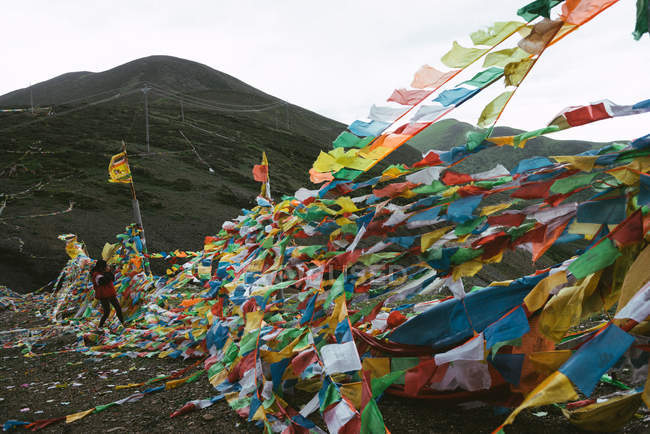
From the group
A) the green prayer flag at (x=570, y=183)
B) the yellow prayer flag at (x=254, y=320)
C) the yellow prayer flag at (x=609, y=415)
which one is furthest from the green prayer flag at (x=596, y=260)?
the yellow prayer flag at (x=254, y=320)

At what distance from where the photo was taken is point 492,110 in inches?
70.1

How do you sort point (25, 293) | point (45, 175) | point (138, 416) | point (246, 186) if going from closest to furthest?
point (138, 416) < point (25, 293) < point (45, 175) < point (246, 186)

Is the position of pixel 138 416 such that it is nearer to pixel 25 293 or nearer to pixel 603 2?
pixel 603 2

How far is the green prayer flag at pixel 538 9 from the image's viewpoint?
1493mm

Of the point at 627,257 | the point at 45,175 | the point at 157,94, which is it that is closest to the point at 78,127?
the point at 45,175

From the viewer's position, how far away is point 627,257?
56.9 inches

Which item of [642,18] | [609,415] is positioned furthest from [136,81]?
[609,415]

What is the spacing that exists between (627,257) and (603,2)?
0.86m

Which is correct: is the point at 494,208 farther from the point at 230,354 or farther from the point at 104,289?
the point at 104,289

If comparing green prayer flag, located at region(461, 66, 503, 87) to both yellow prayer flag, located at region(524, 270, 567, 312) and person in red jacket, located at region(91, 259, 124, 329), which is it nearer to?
yellow prayer flag, located at region(524, 270, 567, 312)

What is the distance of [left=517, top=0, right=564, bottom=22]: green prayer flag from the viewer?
1.49 meters

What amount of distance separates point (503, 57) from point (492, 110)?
0.67 feet

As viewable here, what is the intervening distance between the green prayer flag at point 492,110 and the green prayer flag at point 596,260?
0.62 m

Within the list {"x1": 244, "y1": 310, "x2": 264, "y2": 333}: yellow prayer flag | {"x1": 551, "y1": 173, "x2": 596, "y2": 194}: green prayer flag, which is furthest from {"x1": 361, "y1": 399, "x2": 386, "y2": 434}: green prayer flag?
{"x1": 551, "y1": 173, "x2": 596, "y2": 194}: green prayer flag
